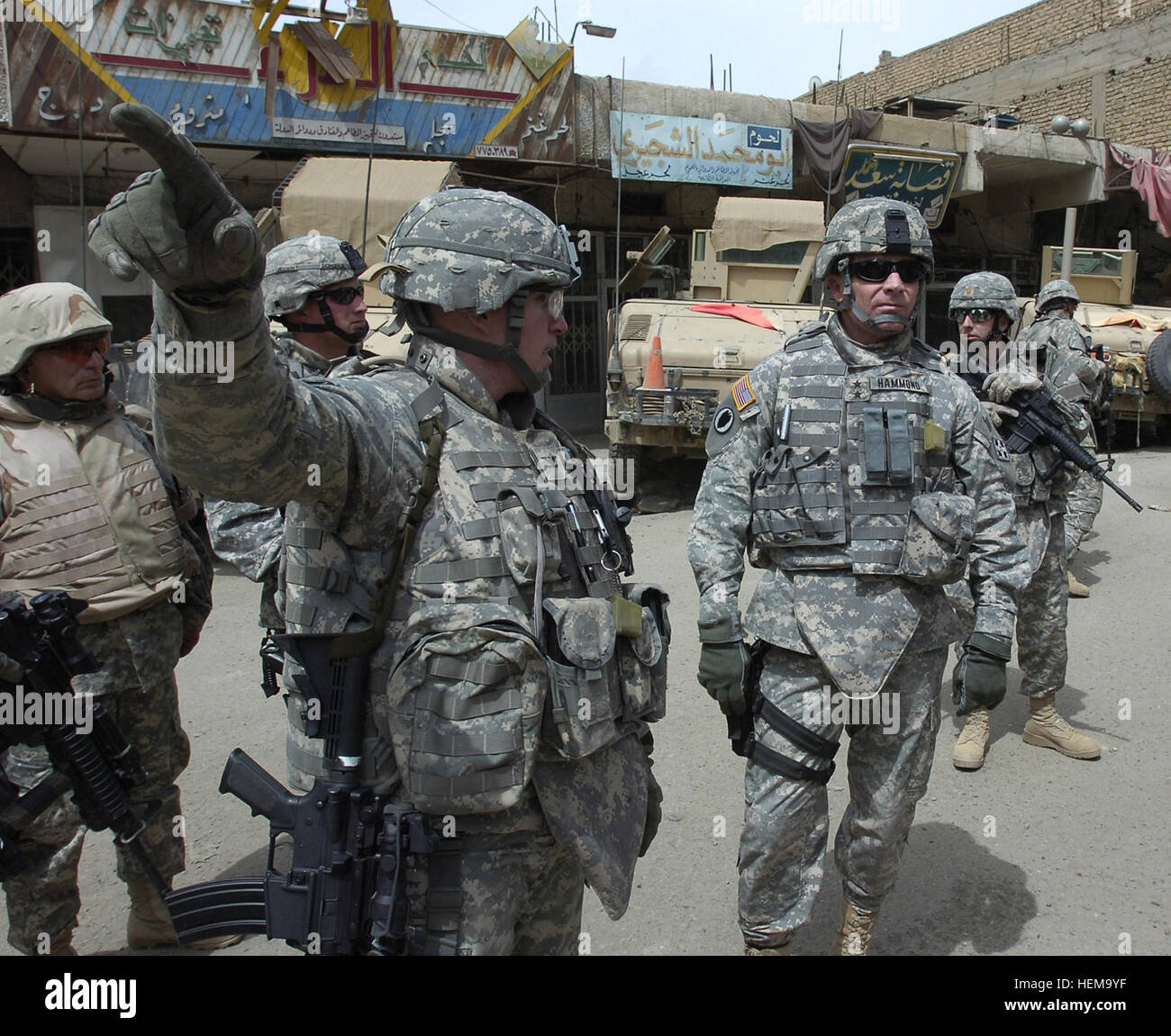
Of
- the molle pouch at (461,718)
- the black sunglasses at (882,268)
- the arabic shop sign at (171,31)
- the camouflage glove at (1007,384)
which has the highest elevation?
the arabic shop sign at (171,31)

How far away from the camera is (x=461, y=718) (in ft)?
5.29

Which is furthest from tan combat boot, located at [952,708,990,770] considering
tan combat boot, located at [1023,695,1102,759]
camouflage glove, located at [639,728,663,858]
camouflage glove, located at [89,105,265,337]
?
camouflage glove, located at [89,105,265,337]

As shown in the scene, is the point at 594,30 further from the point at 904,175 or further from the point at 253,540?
the point at 253,540

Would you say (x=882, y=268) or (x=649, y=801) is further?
(x=882, y=268)

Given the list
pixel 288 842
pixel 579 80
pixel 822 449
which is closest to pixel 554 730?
pixel 288 842

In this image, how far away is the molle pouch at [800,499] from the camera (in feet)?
8.70

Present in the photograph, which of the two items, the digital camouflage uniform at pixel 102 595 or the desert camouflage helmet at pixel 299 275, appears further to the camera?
the desert camouflage helmet at pixel 299 275

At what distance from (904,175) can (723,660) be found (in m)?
14.6

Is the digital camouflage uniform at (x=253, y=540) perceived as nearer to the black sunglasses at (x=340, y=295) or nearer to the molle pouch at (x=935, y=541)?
the black sunglasses at (x=340, y=295)

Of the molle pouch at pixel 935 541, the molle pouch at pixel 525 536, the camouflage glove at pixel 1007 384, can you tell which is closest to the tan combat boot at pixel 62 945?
the molle pouch at pixel 525 536

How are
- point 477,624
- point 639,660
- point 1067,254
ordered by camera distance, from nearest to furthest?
point 477,624 < point 639,660 < point 1067,254

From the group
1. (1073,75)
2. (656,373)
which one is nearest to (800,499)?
(656,373)

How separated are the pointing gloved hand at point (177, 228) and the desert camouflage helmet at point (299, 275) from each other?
211 centimetres
